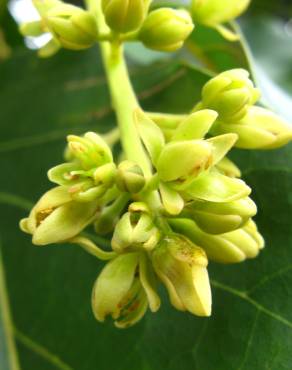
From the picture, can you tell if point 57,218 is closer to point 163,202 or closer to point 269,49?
point 163,202

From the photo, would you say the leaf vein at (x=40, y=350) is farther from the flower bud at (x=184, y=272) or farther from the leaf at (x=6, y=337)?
the flower bud at (x=184, y=272)

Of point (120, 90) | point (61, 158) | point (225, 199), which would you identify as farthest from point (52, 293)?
point (225, 199)

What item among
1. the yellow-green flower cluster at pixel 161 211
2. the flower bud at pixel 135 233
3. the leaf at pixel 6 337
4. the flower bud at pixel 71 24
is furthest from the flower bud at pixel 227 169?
the leaf at pixel 6 337

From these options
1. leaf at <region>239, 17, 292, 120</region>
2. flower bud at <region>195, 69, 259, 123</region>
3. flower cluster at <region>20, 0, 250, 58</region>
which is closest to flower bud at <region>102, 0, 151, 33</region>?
flower cluster at <region>20, 0, 250, 58</region>

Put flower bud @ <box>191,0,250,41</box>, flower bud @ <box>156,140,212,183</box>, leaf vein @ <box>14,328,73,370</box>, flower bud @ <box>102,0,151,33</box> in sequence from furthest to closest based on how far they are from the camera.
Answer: leaf vein @ <box>14,328,73,370</box>
flower bud @ <box>191,0,250,41</box>
flower bud @ <box>102,0,151,33</box>
flower bud @ <box>156,140,212,183</box>

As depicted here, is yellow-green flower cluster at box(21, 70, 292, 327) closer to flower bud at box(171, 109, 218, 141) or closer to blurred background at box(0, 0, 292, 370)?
flower bud at box(171, 109, 218, 141)

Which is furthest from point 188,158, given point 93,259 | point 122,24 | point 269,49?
point 269,49

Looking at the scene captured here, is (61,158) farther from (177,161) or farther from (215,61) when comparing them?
(177,161)
